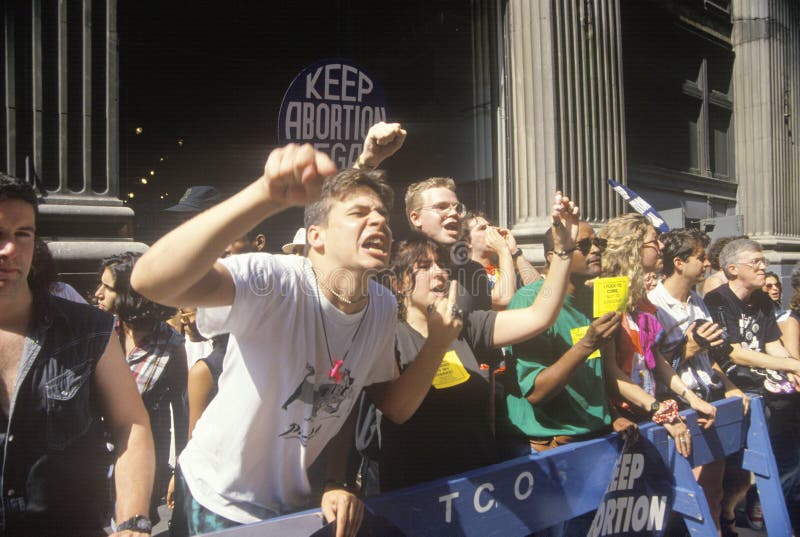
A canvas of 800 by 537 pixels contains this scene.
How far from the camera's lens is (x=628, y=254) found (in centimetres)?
338

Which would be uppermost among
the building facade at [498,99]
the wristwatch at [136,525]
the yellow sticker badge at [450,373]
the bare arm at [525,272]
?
the building facade at [498,99]

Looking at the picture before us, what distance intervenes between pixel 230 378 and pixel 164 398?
168 centimetres

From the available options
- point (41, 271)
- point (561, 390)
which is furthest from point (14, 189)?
point (561, 390)

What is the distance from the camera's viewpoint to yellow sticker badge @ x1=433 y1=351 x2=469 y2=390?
2244mm

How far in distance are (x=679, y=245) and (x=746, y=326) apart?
113 centimetres

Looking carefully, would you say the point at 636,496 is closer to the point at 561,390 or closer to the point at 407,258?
the point at 561,390

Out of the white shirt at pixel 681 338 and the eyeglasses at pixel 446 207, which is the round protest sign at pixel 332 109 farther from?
the white shirt at pixel 681 338

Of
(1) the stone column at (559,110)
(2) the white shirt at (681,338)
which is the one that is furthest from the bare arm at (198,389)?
(1) the stone column at (559,110)

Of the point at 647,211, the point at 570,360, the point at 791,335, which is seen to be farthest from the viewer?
the point at 791,335

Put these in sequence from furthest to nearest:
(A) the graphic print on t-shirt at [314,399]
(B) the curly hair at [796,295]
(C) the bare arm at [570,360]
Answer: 1. (B) the curly hair at [796,295]
2. (C) the bare arm at [570,360]
3. (A) the graphic print on t-shirt at [314,399]

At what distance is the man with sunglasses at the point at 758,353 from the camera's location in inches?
166

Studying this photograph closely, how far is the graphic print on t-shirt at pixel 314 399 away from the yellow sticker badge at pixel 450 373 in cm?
52

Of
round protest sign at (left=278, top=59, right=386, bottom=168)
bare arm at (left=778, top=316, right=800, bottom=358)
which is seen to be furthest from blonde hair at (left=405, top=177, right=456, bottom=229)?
bare arm at (left=778, top=316, right=800, bottom=358)

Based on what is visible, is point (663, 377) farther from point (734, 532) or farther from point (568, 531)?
point (734, 532)
